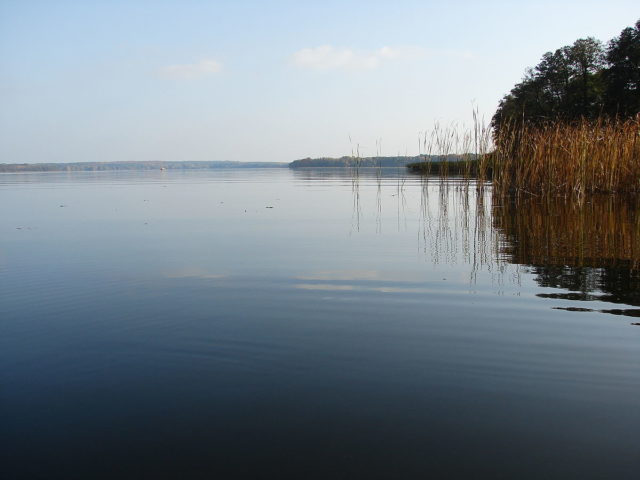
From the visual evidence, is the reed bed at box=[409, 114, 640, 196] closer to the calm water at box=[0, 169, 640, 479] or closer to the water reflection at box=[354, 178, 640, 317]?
the water reflection at box=[354, 178, 640, 317]

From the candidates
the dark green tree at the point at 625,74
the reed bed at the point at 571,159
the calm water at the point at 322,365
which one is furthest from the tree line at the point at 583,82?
the calm water at the point at 322,365

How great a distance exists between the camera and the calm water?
210 centimetres

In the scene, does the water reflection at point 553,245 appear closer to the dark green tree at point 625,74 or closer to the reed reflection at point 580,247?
the reed reflection at point 580,247

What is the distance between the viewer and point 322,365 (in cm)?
304

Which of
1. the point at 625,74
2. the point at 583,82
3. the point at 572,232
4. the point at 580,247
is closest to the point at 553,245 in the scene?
the point at 580,247

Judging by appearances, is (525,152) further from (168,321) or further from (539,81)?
(539,81)

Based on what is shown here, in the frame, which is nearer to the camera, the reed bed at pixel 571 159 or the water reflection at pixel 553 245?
the water reflection at pixel 553 245

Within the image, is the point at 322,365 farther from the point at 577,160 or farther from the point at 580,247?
the point at 577,160

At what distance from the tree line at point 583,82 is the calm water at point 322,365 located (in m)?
35.3

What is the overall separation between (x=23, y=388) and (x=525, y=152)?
1573 centimetres

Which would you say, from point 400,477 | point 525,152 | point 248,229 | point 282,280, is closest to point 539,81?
point 525,152

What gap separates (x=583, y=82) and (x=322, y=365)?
48460 millimetres

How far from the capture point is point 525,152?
16.1 m

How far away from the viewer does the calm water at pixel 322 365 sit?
2104mm
